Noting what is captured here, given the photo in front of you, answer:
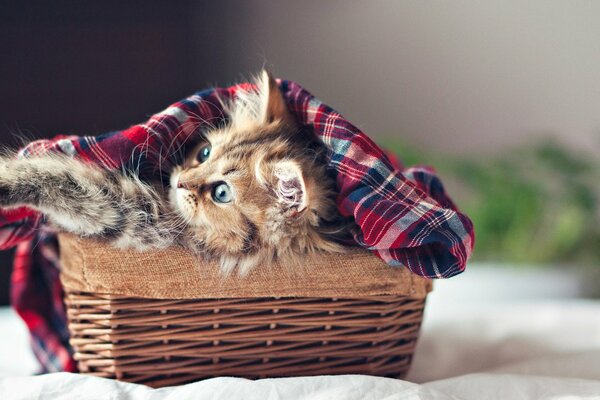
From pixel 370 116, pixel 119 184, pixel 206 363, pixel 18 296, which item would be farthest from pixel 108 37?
pixel 206 363

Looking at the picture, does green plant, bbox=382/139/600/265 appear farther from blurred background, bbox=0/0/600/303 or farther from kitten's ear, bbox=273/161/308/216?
kitten's ear, bbox=273/161/308/216

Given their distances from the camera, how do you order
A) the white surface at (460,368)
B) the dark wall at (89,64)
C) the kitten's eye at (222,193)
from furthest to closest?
the dark wall at (89,64)
the kitten's eye at (222,193)
the white surface at (460,368)

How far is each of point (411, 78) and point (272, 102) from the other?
2112 mm

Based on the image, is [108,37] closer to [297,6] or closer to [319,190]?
[297,6]

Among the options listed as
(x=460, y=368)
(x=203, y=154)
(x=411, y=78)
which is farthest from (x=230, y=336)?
(x=411, y=78)

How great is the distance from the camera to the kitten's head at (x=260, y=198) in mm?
942

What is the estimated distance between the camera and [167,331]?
93 centimetres

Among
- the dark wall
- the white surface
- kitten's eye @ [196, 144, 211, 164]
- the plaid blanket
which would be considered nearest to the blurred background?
the dark wall

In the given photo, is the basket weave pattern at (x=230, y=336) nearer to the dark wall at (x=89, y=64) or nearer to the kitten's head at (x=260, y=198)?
the kitten's head at (x=260, y=198)

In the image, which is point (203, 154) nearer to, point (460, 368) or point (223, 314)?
point (223, 314)

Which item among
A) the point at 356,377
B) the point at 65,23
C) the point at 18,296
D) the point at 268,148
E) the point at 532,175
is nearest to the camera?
the point at 356,377

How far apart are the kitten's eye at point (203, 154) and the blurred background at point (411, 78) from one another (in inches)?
57.8

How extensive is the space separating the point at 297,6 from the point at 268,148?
81.5 inches

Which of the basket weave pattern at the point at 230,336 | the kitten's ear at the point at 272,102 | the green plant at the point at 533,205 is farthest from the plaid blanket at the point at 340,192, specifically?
the green plant at the point at 533,205
